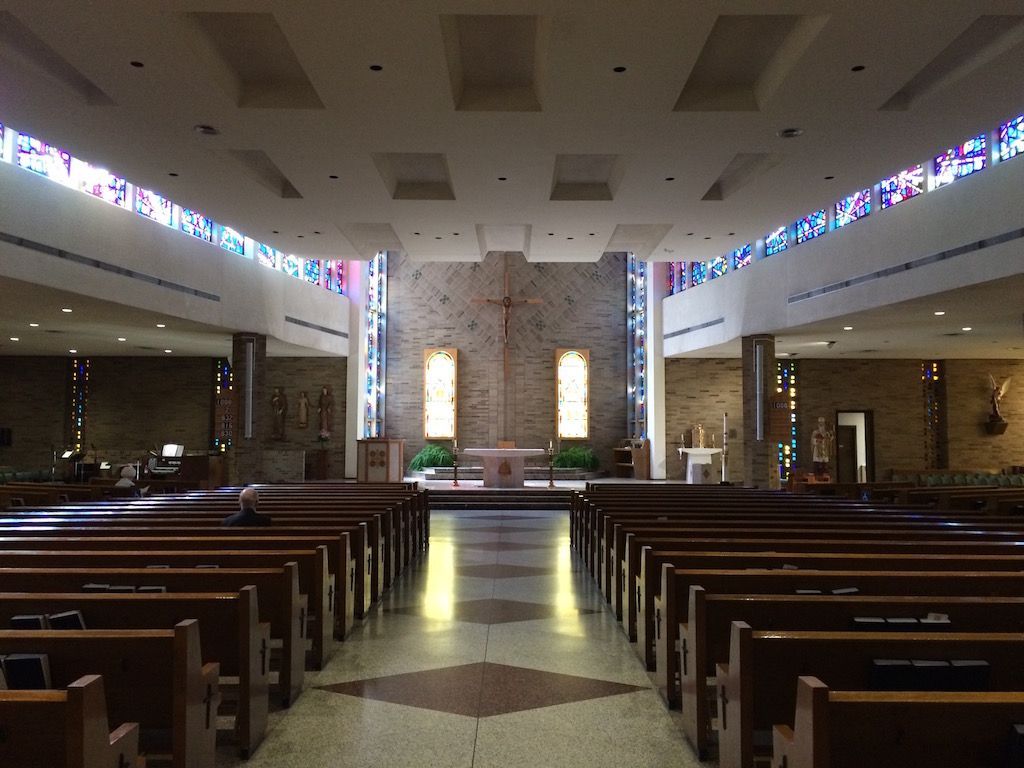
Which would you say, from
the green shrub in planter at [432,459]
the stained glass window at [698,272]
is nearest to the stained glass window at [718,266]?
the stained glass window at [698,272]

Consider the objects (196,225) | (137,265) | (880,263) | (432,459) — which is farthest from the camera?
(432,459)

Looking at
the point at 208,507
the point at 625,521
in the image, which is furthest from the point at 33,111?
the point at 625,521

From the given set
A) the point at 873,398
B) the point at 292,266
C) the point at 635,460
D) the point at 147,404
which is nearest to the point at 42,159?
the point at 292,266

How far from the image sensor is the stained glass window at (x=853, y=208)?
12.3 m

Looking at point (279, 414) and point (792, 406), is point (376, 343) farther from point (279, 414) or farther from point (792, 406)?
point (792, 406)

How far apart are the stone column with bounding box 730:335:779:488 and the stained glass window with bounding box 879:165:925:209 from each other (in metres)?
3.90

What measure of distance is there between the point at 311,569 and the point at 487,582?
2.89 m

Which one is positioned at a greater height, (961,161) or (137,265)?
(961,161)

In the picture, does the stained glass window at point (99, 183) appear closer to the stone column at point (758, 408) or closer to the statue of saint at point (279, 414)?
the statue of saint at point (279, 414)

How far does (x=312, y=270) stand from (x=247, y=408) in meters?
4.70

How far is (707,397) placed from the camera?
1916cm

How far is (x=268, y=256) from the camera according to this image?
640 inches

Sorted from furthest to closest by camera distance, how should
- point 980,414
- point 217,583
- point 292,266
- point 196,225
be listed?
point 980,414
point 292,266
point 196,225
point 217,583

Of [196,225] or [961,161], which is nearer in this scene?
[961,161]
